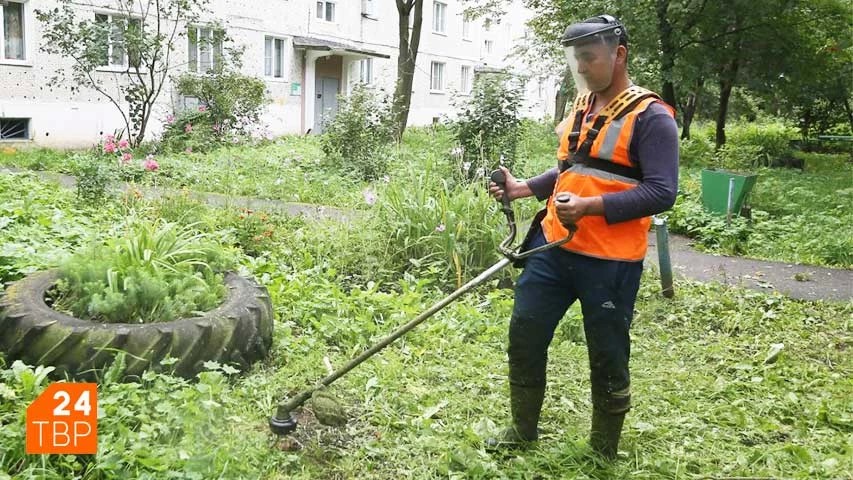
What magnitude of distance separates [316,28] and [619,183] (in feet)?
74.1

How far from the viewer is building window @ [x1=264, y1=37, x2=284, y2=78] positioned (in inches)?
875

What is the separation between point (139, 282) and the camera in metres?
3.87

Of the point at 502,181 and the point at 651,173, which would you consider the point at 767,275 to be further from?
the point at 651,173

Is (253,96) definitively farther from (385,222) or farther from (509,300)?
(509,300)

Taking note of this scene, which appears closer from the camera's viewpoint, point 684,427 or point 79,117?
point 684,427

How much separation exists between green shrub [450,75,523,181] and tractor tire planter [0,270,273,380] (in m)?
6.00

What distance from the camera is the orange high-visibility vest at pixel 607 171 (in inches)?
112

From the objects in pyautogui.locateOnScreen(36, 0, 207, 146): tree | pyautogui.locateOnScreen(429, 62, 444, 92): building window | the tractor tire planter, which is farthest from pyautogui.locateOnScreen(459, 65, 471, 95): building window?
the tractor tire planter

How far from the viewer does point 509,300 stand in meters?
5.34

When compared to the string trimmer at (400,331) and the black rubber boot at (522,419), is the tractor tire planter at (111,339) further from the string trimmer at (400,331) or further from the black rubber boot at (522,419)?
the black rubber boot at (522,419)

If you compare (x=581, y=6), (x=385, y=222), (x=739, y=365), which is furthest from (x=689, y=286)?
(x=581, y=6)

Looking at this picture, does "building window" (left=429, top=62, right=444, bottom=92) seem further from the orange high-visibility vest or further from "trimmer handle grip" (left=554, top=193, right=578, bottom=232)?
"trimmer handle grip" (left=554, top=193, right=578, bottom=232)

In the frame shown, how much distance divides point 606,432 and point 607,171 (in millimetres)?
1160

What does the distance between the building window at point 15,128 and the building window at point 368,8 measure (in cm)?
1352
